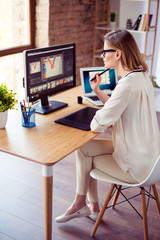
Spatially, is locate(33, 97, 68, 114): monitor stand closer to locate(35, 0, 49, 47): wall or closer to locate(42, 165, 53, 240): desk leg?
locate(42, 165, 53, 240): desk leg

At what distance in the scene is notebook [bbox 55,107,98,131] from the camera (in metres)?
1.97

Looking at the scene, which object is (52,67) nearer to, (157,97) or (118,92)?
(118,92)

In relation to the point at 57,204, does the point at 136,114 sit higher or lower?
higher

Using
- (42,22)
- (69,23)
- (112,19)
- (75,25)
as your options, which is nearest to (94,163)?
(42,22)

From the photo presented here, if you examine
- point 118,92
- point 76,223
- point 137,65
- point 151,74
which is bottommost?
point 76,223

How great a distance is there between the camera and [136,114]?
176 centimetres

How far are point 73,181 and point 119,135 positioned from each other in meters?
0.95

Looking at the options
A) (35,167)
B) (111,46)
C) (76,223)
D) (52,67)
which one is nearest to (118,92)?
(111,46)

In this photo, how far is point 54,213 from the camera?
223cm

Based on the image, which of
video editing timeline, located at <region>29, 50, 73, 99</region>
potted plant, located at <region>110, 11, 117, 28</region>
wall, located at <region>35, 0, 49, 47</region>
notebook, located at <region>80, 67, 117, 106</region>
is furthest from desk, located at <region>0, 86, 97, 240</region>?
potted plant, located at <region>110, 11, 117, 28</region>

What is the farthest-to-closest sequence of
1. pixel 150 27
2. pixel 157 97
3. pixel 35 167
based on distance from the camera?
pixel 157 97 → pixel 150 27 → pixel 35 167

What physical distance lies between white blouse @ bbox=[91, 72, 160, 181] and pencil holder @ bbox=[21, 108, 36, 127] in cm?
37

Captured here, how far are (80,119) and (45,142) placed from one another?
40 cm

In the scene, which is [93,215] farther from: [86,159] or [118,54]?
[118,54]
